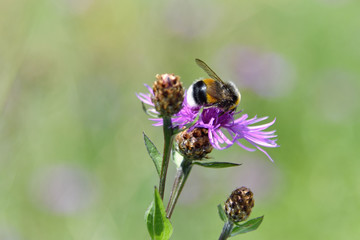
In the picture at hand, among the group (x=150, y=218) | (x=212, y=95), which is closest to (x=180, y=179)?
(x=150, y=218)

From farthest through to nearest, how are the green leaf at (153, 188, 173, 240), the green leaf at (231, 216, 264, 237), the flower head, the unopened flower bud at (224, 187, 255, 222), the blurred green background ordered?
the blurred green background → the flower head → the unopened flower bud at (224, 187, 255, 222) → the green leaf at (231, 216, 264, 237) → the green leaf at (153, 188, 173, 240)

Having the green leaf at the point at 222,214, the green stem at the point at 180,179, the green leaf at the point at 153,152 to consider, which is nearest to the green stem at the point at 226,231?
the green leaf at the point at 222,214

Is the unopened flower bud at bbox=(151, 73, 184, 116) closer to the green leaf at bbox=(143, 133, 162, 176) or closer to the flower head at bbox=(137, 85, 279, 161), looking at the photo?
the green leaf at bbox=(143, 133, 162, 176)

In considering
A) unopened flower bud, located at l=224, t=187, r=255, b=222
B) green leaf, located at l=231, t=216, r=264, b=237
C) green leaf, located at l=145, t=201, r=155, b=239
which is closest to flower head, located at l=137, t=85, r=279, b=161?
unopened flower bud, located at l=224, t=187, r=255, b=222

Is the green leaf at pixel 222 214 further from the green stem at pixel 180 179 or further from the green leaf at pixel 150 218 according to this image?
the green leaf at pixel 150 218

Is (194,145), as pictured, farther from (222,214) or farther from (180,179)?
(222,214)

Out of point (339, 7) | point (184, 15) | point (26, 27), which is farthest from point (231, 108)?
point (339, 7)

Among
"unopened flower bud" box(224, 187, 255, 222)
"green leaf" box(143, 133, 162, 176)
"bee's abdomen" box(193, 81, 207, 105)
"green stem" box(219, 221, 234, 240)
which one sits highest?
"bee's abdomen" box(193, 81, 207, 105)
